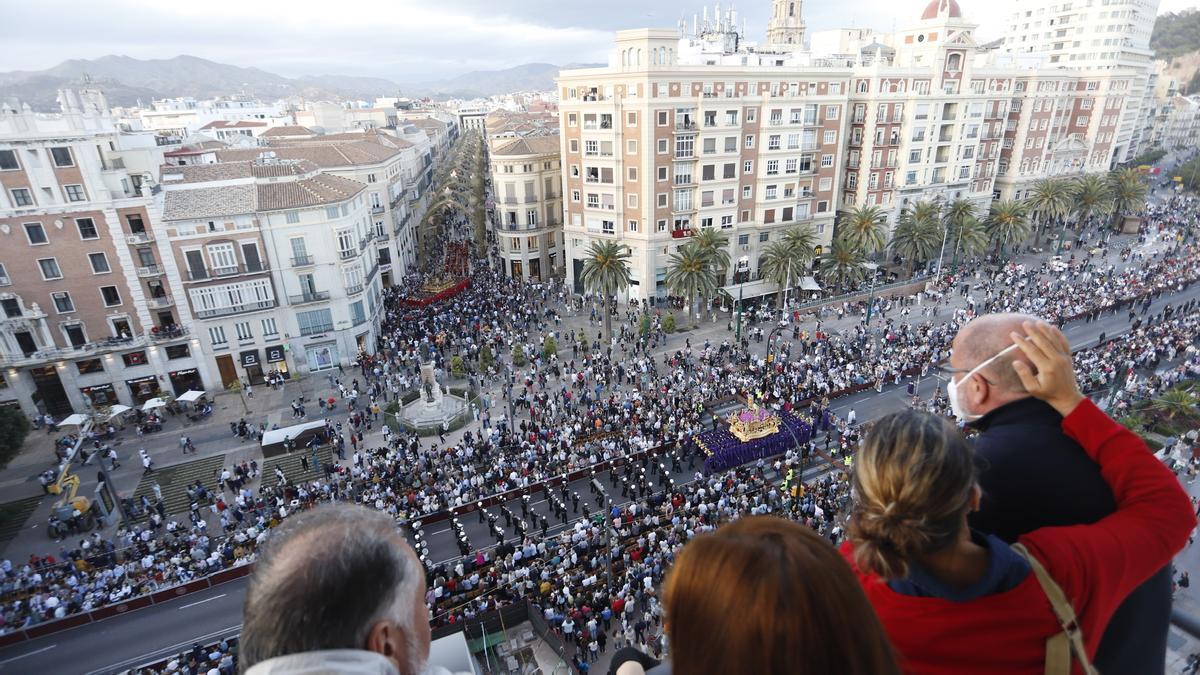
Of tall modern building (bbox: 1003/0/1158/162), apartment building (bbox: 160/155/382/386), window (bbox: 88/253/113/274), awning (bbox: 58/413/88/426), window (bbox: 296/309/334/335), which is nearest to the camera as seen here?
awning (bbox: 58/413/88/426)

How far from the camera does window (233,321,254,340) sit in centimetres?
3988

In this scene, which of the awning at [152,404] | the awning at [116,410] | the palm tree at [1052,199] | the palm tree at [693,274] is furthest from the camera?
the palm tree at [1052,199]

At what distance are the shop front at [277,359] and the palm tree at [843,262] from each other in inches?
1708

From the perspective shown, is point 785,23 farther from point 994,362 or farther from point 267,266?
point 994,362

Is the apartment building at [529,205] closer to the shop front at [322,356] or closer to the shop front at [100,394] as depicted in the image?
the shop front at [322,356]

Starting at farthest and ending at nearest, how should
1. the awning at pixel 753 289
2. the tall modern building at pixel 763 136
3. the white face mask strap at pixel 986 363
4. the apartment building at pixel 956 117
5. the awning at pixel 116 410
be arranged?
the apartment building at pixel 956 117
the awning at pixel 753 289
the tall modern building at pixel 763 136
the awning at pixel 116 410
the white face mask strap at pixel 986 363

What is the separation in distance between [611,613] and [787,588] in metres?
20.6

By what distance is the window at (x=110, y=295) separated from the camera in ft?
121

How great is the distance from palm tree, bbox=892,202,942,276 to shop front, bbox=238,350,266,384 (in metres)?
54.3

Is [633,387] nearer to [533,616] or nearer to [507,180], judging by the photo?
[533,616]

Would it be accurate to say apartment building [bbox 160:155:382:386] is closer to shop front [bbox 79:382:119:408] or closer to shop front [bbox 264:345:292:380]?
shop front [bbox 264:345:292:380]

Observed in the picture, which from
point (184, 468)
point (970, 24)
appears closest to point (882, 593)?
point (184, 468)

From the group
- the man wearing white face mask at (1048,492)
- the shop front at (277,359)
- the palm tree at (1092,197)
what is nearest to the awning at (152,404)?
the shop front at (277,359)

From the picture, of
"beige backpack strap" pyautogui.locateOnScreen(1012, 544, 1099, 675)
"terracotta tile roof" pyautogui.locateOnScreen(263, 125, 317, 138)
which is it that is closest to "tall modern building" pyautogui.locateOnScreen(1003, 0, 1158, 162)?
"terracotta tile roof" pyautogui.locateOnScreen(263, 125, 317, 138)
